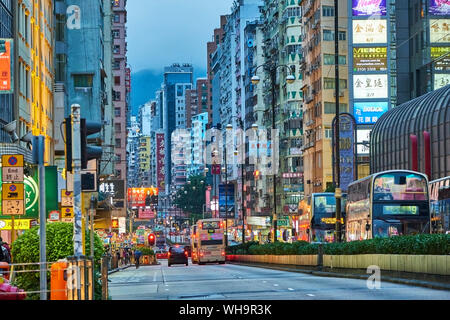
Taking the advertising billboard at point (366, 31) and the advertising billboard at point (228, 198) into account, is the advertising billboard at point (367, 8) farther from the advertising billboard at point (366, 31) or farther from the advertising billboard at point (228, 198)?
the advertising billboard at point (228, 198)

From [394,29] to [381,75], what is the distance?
9500 millimetres

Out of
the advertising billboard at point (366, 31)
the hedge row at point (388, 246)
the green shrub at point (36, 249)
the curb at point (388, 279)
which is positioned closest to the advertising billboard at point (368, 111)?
the advertising billboard at point (366, 31)

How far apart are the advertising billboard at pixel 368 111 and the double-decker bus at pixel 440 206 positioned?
5502 centimetres

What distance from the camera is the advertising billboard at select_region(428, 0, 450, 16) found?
98.1 meters

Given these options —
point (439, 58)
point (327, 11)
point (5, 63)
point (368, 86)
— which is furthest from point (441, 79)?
point (5, 63)

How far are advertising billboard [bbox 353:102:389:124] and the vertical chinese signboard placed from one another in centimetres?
1062

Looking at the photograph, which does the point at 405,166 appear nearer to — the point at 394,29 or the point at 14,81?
the point at 394,29

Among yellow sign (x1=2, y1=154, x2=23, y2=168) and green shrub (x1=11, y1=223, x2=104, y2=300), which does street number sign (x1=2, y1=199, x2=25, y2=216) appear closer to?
yellow sign (x1=2, y1=154, x2=23, y2=168)

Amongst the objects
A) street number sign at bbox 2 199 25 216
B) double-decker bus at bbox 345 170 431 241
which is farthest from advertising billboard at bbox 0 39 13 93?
double-decker bus at bbox 345 170 431 241

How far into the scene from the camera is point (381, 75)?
10425 cm

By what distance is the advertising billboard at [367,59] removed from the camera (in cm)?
10450

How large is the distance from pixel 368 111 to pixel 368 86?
3017 millimetres

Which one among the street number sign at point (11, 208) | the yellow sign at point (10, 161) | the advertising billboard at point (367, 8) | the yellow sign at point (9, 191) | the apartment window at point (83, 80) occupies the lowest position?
the street number sign at point (11, 208)
